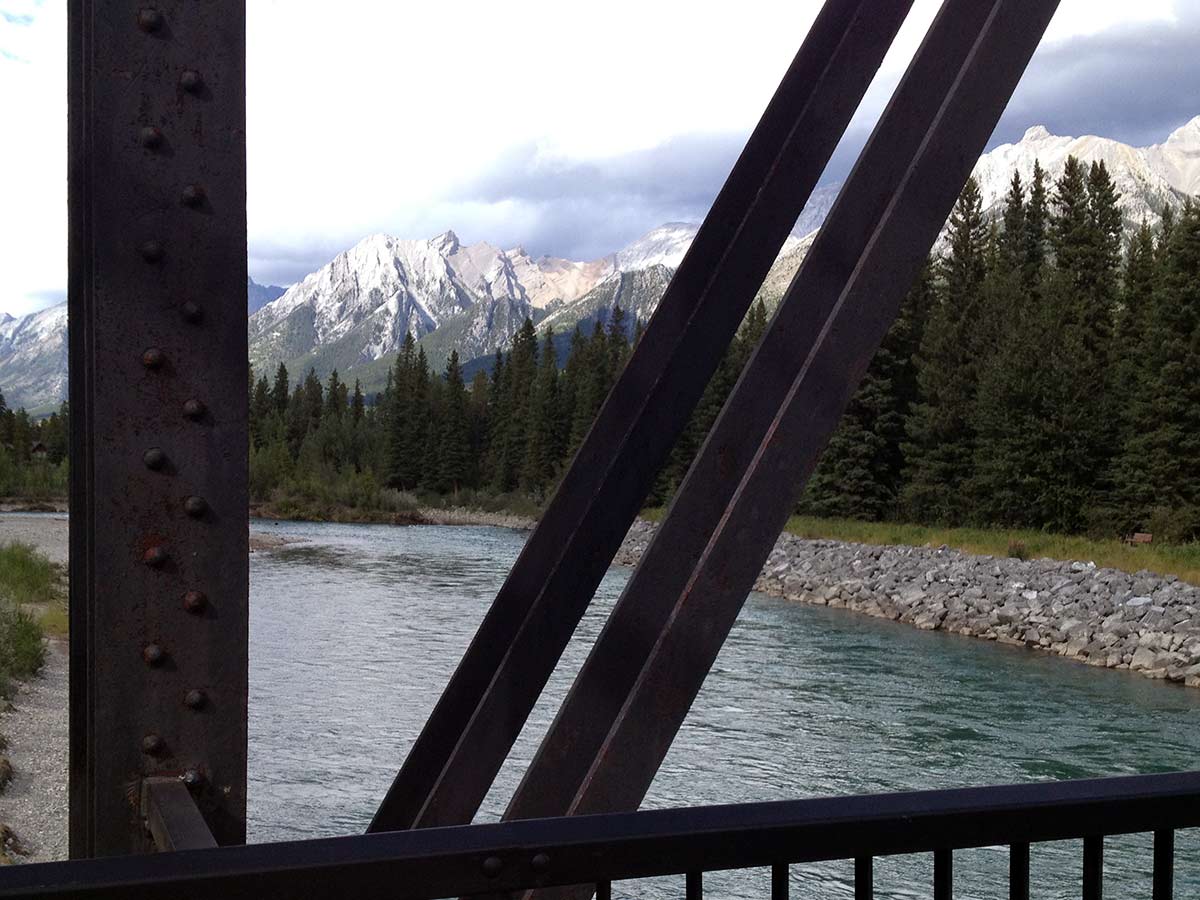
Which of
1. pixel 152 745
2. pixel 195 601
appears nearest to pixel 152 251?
pixel 195 601

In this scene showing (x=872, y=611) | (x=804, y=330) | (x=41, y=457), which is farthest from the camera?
(x=41, y=457)

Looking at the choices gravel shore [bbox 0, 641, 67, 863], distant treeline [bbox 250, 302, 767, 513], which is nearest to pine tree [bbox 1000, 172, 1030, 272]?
distant treeline [bbox 250, 302, 767, 513]

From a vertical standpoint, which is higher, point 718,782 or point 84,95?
point 84,95

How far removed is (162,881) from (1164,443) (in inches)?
1142

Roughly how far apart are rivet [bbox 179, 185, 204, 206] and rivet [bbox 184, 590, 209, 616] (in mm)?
369

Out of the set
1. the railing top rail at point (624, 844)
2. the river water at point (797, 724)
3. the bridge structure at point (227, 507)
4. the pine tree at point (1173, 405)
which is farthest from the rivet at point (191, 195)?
the pine tree at point (1173, 405)

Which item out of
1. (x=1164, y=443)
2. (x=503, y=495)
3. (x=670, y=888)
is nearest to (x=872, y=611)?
(x=1164, y=443)

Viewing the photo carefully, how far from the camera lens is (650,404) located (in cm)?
179

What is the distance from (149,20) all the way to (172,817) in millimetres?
723

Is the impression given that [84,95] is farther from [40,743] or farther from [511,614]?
[40,743]

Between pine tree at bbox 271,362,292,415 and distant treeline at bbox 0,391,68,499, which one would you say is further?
pine tree at bbox 271,362,292,415

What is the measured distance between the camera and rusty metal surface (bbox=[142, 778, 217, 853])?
3.22 feet

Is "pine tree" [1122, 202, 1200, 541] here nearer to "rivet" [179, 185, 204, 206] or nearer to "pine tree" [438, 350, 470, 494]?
"rivet" [179, 185, 204, 206]

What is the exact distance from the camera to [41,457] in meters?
49.3
